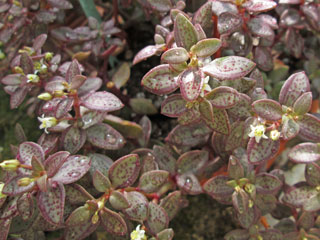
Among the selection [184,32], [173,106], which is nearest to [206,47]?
[184,32]

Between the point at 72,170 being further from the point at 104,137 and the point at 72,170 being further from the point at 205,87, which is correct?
the point at 205,87

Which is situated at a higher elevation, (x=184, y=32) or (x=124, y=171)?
(x=184, y=32)

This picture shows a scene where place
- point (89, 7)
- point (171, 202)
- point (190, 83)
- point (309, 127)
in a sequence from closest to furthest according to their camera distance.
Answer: point (190, 83)
point (309, 127)
point (171, 202)
point (89, 7)

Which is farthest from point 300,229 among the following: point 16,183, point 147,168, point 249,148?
point 16,183

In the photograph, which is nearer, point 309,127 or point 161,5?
point 309,127

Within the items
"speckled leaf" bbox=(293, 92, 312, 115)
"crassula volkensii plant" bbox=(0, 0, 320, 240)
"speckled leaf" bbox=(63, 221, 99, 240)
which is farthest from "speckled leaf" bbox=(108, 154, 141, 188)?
"speckled leaf" bbox=(293, 92, 312, 115)

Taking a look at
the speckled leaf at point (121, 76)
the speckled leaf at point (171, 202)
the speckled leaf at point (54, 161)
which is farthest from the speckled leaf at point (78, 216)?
the speckled leaf at point (121, 76)

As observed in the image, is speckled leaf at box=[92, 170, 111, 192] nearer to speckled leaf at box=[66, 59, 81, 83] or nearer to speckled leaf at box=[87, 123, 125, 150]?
speckled leaf at box=[87, 123, 125, 150]

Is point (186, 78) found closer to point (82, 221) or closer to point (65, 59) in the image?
point (82, 221)

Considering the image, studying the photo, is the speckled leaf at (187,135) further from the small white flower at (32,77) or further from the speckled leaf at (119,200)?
the small white flower at (32,77)
